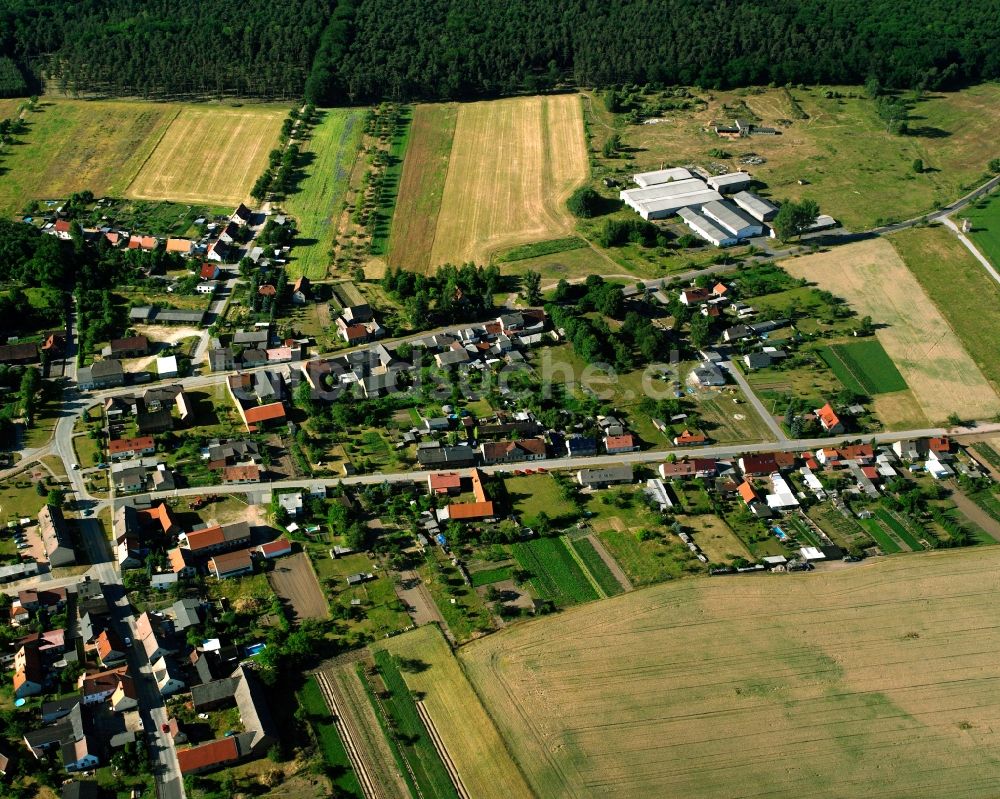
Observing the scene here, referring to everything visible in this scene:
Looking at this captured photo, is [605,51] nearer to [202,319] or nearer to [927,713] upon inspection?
[202,319]

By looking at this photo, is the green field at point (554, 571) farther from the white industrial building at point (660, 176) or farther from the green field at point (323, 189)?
the white industrial building at point (660, 176)

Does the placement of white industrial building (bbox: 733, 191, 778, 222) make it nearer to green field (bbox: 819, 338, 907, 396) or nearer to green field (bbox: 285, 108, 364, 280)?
green field (bbox: 819, 338, 907, 396)

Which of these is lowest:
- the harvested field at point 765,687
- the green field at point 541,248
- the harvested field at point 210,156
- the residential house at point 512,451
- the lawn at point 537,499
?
the harvested field at point 765,687

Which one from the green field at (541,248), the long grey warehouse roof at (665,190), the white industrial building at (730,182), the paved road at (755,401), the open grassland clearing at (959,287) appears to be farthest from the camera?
the white industrial building at (730,182)

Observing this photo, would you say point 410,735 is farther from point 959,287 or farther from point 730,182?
point 730,182

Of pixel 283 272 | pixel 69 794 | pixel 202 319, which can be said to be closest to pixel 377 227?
pixel 283 272

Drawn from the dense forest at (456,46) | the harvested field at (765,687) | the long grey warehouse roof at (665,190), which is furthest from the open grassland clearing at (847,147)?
the harvested field at (765,687)

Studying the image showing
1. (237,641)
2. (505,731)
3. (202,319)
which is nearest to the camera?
(505,731)
